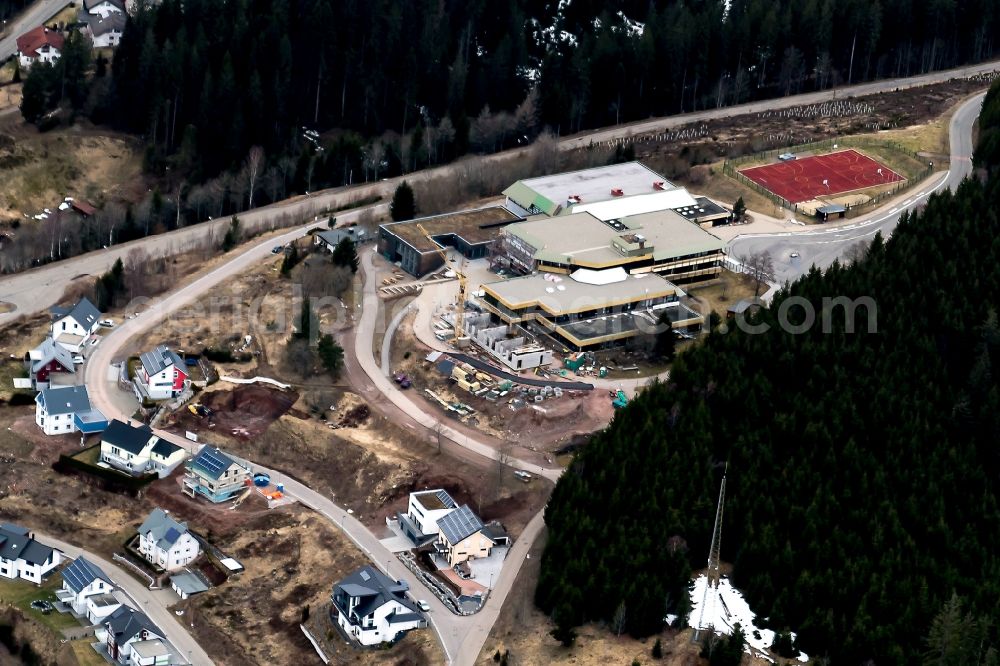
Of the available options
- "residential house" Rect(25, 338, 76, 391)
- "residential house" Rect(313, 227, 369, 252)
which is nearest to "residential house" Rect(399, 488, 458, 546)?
"residential house" Rect(25, 338, 76, 391)

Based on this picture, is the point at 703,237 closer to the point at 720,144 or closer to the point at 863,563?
the point at 720,144

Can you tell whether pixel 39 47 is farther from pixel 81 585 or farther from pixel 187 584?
pixel 81 585

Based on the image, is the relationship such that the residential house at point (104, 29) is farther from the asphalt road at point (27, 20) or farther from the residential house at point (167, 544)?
the residential house at point (167, 544)

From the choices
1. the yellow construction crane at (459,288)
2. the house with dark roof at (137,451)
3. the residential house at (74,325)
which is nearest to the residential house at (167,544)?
the house with dark roof at (137,451)

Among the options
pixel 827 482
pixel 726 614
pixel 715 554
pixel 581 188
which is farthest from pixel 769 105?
pixel 726 614

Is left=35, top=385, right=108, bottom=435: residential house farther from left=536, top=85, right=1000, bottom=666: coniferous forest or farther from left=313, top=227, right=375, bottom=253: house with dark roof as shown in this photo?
left=536, top=85, right=1000, bottom=666: coniferous forest

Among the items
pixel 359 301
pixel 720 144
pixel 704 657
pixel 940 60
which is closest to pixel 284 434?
pixel 359 301
